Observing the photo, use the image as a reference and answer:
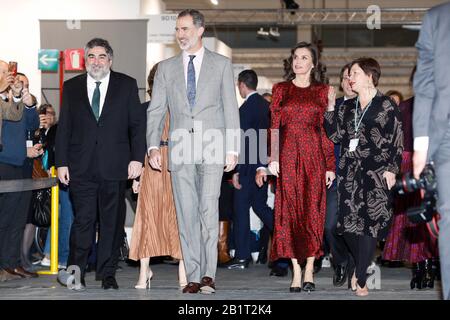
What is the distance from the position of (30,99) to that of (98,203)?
147cm

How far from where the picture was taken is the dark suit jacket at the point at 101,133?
23.0 ft

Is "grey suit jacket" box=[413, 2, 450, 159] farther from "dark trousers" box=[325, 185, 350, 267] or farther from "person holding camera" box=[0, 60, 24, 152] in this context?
"person holding camera" box=[0, 60, 24, 152]

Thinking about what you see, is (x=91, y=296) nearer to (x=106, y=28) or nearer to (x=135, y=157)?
(x=135, y=157)

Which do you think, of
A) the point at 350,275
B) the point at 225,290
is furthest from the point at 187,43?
the point at 350,275

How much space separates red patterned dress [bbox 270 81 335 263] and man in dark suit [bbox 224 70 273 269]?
2.15m

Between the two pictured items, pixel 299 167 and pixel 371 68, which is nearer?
pixel 371 68

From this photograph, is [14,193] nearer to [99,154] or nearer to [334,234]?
[99,154]

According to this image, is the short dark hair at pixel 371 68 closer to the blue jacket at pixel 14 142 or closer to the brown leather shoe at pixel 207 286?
the brown leather shoe at pixel 207 286

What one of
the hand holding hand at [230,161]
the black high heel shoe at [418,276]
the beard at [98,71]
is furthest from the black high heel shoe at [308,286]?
the beard at [98,71]

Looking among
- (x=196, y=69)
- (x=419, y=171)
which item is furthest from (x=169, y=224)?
(x=419, y=171)

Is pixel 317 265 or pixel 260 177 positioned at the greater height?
pixel 260 177

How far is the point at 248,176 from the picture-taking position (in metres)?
9.40

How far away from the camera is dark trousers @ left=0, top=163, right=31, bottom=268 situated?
7.92 m

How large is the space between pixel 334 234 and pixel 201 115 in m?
1.86
